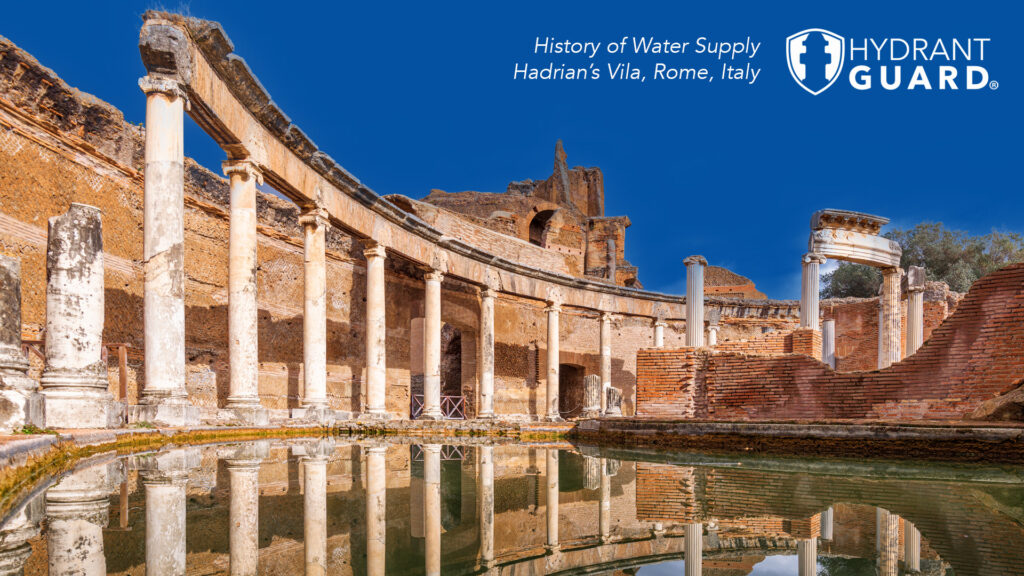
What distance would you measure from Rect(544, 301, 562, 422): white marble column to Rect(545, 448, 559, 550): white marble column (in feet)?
41.7

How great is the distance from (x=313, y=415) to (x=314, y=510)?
847cm

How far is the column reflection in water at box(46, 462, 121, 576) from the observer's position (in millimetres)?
2584

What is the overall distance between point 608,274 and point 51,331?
29.5 metres

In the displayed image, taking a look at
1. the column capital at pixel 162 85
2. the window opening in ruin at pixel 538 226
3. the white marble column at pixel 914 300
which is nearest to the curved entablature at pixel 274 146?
the column capital at pixel 162 85

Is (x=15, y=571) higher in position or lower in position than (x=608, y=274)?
lower

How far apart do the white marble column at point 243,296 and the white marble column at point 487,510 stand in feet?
13.1

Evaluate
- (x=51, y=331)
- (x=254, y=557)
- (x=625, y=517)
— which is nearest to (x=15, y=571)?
(x=254, y=557)

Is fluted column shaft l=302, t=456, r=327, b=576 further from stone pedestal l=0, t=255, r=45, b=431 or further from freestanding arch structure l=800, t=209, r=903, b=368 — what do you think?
freestanding arch structure l=800, t=209, r=903, b=368

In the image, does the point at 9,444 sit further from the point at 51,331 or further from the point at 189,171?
the point at 189,171

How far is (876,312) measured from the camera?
26812mm

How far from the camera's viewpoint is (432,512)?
437 centimetres

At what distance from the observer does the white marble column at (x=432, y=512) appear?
10.2ft

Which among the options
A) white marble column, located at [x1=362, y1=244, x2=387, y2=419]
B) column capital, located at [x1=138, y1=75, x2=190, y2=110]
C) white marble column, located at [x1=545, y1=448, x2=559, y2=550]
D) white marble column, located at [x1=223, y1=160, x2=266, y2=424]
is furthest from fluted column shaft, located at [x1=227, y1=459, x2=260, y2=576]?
white marble column, located at [x1=362, y1=244, x2=387, y2=419]

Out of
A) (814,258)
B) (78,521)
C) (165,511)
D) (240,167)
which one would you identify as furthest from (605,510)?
(814,258)
